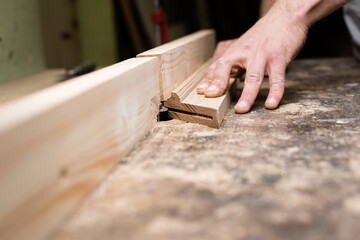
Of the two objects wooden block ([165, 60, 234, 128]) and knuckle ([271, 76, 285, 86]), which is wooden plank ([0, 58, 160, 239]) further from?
knuckle ([271, 76, 285, 86])

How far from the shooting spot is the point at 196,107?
108 centimetres

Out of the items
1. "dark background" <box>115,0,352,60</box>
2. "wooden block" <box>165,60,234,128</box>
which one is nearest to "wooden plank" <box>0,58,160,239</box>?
"wooden block" <box>165,60,234,128</box>

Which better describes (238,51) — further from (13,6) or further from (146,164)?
(13,6)

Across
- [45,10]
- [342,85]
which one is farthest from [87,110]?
[45,10]

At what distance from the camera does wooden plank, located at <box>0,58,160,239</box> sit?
0.50m

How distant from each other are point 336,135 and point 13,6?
164 centimetres

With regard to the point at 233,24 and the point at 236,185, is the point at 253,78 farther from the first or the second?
the point at 233,24

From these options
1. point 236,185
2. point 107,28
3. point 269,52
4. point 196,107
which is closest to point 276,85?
point 269,52

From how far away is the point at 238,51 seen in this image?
1313 mm

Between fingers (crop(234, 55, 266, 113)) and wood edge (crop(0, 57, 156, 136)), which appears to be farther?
fingers (crop(234, 55, 266, 113))

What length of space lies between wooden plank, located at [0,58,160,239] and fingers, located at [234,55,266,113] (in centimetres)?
45

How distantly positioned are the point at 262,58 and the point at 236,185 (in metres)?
0.73

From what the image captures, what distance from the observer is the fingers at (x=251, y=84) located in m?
1.18

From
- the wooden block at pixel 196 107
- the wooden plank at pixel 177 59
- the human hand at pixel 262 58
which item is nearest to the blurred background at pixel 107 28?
the wooden plank at pixel 177 59
